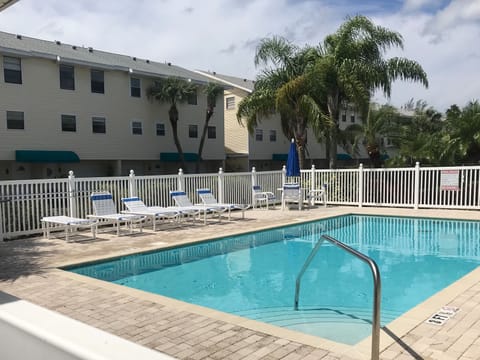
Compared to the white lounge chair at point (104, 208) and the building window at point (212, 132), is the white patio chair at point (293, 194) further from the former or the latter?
the building window at point (212, 132)

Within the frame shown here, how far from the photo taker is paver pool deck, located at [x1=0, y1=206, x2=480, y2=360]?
12.6 ft

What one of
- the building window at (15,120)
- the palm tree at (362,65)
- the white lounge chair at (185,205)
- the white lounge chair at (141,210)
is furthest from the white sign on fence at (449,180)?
the building window at (15,120)

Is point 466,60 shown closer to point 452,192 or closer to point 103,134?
point 452,192

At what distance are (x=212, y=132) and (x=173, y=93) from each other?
5104mm

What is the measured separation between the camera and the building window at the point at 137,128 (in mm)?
26875

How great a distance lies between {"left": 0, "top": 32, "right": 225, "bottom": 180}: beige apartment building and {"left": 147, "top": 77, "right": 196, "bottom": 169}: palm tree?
0.56m

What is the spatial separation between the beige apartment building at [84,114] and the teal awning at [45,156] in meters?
0.05

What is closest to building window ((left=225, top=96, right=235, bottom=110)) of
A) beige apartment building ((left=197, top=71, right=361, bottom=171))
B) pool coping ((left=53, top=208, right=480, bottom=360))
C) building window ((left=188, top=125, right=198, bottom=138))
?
beige apartment building ((left=197, top=71, right=361, bottom=171))

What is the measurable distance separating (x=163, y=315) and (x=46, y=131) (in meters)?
20.8

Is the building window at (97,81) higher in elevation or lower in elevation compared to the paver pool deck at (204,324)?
higher

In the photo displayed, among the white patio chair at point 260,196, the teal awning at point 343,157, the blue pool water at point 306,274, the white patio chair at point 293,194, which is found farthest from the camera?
the teal awning at point 343,157

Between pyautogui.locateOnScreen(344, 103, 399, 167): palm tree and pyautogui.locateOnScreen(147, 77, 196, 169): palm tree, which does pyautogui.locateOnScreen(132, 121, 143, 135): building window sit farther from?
pyautogui.locateOnScreen(344, 103, 399, 167): palm tree

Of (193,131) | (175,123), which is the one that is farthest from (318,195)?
(193,131)

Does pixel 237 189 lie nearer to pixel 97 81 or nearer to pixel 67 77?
pixel 97 81
